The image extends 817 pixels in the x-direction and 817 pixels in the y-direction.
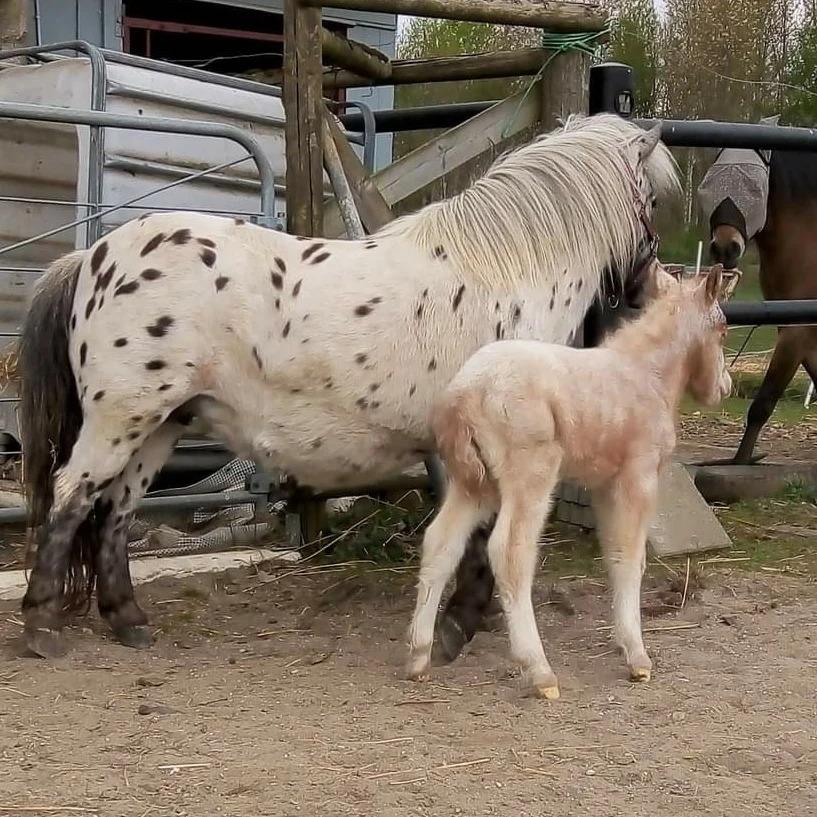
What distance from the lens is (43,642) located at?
Answer: 11.9ft

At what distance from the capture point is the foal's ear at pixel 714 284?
3.49 meters

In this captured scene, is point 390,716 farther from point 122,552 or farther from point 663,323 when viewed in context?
point 663,323

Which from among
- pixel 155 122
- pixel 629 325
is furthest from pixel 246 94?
pixel 629 325

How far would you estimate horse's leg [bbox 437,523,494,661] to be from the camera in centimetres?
369

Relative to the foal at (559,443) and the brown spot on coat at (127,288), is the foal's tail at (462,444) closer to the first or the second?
the foal at (559,443)

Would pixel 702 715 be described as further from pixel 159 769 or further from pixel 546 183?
pixel 546 183

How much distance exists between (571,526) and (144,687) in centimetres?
242


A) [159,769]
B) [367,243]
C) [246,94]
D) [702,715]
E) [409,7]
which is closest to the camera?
[159,769]

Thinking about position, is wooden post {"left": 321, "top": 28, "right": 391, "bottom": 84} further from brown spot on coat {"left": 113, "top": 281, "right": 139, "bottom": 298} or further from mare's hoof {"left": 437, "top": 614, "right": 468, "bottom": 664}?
mare's hoof {"left": 437, "top": 614, "right": 468, "bottom": 664}

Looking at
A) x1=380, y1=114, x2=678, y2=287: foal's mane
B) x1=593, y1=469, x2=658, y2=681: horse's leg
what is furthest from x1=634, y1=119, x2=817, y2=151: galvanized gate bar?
x1=593, y1=469, x2=658, y2=681: horse's leg

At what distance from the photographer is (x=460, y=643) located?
3.69m

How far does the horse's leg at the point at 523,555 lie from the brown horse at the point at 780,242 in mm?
3215

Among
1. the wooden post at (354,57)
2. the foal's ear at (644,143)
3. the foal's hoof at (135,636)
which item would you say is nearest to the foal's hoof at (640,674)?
the foal's hoof at (135,636)

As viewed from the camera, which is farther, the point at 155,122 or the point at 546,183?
the point at 155,122
